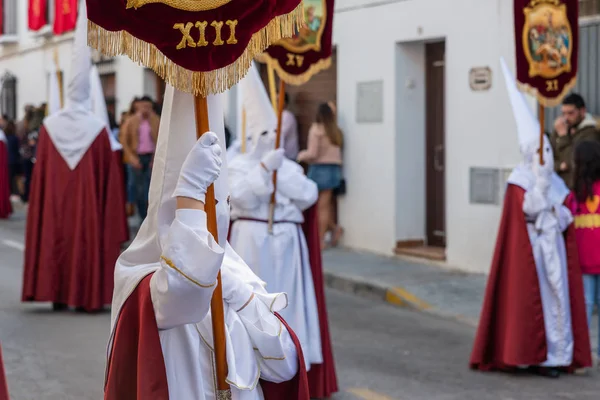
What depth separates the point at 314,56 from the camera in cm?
766

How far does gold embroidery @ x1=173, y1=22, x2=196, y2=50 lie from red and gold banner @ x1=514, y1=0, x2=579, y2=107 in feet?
16.8

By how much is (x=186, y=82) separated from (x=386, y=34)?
10.4 metres

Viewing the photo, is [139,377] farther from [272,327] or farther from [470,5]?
[470,5]

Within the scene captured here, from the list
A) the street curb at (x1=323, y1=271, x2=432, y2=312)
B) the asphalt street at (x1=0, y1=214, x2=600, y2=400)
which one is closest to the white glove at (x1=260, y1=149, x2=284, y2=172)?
the asphalt street at (x1=0, y1=214, x2=600, y2=400)

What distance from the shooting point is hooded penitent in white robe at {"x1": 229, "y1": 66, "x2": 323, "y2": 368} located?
23.9 ft

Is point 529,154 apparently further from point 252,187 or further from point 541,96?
point 252,187

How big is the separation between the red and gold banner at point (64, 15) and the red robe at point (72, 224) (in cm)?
1603

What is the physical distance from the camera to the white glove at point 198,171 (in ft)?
11.7

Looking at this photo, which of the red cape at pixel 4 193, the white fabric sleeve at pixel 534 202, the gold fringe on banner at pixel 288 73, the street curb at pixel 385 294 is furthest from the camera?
the red cape at pixel 4 193

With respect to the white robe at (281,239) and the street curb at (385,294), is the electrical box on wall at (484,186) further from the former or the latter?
the white robe at (281,239)

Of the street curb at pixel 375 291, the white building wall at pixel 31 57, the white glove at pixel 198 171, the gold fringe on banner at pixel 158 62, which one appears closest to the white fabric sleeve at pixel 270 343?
the white glove at pixel 198 171

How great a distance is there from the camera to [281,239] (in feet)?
24.1

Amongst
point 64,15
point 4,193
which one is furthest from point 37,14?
point 4,193

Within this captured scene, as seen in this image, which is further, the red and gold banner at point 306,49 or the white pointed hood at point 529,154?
the white pointed hood at point 529,154
